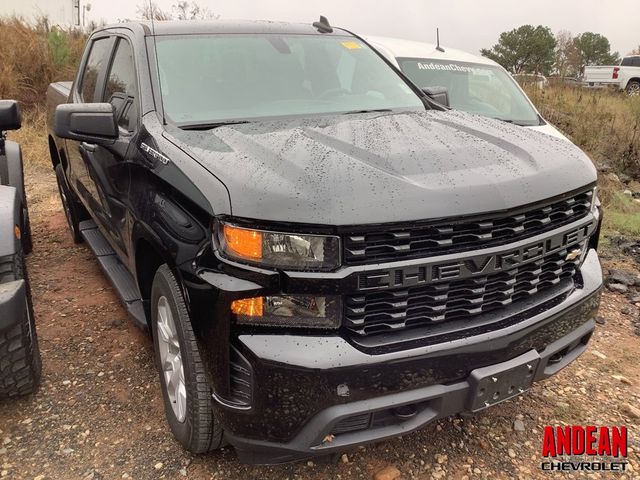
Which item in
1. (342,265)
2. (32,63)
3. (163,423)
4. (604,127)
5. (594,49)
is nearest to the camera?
(342,265)

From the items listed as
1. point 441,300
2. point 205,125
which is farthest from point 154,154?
point 441,300

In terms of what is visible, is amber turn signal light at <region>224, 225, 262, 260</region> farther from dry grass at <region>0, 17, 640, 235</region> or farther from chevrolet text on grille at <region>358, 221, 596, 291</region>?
dry grass at <region>0, 17, 640, 235</region>

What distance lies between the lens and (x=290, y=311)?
1.79 meters

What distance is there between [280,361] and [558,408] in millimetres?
1722

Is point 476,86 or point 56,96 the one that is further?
point 476,86

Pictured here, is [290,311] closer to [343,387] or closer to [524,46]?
[343,387]

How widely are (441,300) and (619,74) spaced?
2671 centimetres

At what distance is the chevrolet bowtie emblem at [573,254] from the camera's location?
230cm

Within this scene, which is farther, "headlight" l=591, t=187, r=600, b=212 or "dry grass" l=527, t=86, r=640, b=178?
"dry grass" l=527, t=86, r=640, b=178

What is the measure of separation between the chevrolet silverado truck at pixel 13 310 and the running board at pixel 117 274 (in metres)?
0.46

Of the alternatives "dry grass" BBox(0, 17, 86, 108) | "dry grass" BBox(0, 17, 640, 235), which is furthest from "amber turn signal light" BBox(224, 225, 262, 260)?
"dry grass" BBox(0, 17, 86, 108)

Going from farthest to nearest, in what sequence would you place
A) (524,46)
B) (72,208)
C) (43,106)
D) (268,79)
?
(524,46) → (43,106) → (72,208) → (268,79)

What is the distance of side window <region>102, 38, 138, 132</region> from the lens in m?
2.76

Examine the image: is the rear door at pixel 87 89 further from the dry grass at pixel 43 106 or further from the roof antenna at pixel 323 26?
the dry grass at pixel 43 106
